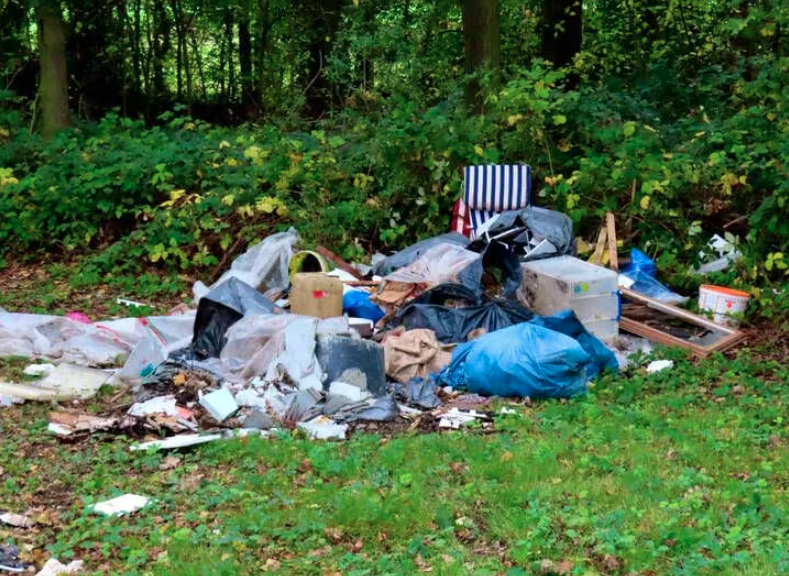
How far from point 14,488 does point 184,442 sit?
3.43 ft

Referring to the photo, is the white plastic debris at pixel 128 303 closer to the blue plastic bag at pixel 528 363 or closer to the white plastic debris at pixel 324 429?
the blue plastic bag at pixel 528 363

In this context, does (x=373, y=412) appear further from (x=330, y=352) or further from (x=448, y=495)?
(x=448, y=495)

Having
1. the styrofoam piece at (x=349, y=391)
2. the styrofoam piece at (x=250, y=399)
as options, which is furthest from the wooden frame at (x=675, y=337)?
the styrofoam piece at (x=250, y=399)

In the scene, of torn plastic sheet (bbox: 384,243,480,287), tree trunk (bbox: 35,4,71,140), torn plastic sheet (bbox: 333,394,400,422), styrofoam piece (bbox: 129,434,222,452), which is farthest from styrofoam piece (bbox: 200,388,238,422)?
tree trunk (bbox: 35,4,71,140)

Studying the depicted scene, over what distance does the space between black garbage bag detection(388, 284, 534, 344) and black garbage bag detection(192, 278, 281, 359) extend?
118cm

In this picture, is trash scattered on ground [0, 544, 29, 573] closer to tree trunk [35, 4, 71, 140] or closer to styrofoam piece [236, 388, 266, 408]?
styrofoam piece [236, 388, 266, 408]

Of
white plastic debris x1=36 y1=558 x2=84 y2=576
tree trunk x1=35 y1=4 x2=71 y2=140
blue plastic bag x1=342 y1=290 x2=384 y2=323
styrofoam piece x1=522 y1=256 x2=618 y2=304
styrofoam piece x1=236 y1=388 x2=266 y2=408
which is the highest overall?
tree trunk x1=35 y1=4 x2=71 y2=140

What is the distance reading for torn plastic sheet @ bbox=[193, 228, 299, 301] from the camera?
1019 centimetres

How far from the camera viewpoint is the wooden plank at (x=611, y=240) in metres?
9.91

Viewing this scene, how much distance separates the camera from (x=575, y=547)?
15.5 ft

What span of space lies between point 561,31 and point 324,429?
12.0m

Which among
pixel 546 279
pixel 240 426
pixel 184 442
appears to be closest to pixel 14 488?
pixel 184 442

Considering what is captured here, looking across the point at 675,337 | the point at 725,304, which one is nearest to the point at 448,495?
the point at 675,337

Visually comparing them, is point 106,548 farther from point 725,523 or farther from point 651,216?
point 651,216
